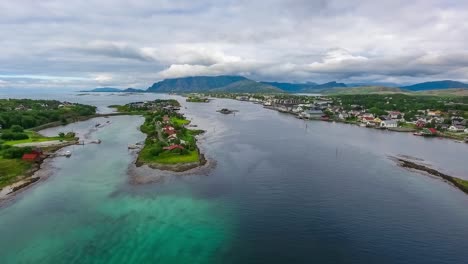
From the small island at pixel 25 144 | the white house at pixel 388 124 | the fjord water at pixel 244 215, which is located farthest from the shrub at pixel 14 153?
the white house at pixel 388 124

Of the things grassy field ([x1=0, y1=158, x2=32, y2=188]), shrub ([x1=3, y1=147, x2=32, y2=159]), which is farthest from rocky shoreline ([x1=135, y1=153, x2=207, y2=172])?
shrub ([x1=3, y1=147, x2=32, y2=159])

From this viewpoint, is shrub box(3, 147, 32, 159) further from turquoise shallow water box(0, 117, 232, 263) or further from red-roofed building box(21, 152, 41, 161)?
turquoise shallow water box(0, 117, 232, 263)

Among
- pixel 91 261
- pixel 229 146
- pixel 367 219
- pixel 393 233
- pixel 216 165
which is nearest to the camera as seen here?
pixel 91 261

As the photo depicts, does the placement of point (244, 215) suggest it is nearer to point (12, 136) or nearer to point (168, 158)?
point (168, 158)

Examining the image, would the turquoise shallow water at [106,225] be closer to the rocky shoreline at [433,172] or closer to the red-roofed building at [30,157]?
the red-roofed building at [30,157]

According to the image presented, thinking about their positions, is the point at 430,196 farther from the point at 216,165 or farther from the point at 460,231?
the point at 216,165

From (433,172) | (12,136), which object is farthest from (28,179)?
(433,172)

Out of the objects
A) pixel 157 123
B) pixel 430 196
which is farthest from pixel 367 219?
pixel 157 123
